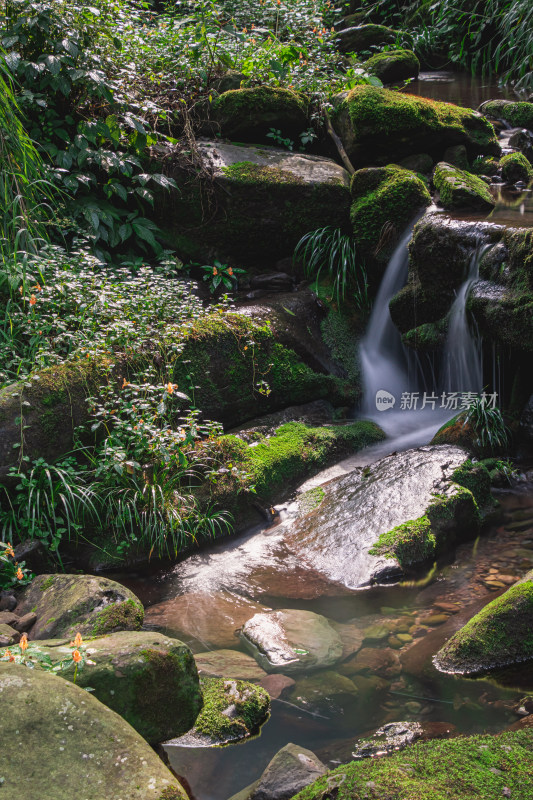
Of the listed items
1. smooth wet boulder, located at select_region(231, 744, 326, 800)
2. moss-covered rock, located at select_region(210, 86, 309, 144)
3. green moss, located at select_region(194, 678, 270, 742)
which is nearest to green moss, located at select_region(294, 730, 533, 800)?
smooth wet boulder, located at select_region(231, 744, 326, 800)

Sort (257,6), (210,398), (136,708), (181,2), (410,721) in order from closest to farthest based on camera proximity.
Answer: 1. (136,708)
2. (410,721)
3. (210,398)
4. (181,2)
5. (257,6)

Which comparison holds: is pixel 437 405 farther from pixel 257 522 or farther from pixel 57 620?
pixel 57 620

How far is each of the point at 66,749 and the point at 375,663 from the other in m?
1.69

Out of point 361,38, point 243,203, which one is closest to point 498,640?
point 243,203

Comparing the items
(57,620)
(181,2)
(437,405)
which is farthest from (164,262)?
(181,2)

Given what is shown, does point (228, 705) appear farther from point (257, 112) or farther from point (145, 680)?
point (257, 112)

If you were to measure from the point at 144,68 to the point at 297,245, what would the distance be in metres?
2.73

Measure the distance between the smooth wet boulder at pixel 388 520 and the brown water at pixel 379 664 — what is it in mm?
160

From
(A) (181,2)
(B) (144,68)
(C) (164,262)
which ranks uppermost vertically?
(A) (181,2)

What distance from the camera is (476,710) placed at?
282 centimetres

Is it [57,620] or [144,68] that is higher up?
[144,68]

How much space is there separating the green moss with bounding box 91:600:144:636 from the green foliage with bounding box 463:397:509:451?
128 inches

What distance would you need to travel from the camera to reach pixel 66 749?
212 cm

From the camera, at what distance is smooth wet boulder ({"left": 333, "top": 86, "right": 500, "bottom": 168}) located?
7.44 metres
